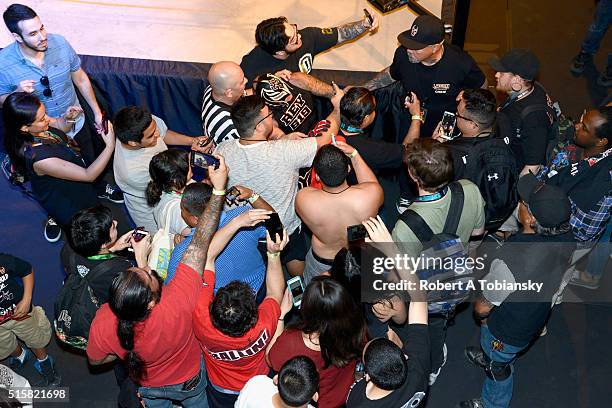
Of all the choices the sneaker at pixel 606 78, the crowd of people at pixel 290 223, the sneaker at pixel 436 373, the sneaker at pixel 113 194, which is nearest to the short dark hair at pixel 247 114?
the crowd of people at pixel 290 223

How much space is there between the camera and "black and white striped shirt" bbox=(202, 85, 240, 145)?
13.1 feet

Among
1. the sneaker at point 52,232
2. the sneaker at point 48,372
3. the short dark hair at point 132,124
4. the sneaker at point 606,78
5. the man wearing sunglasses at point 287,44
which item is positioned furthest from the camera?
the sneaker at point 606,78

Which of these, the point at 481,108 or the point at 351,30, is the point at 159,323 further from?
the point at 351,30

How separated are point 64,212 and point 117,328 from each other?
1.58 metres

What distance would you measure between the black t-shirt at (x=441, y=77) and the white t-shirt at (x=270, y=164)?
125 centimetres

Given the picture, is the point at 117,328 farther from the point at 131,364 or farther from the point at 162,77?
the point at 162,77

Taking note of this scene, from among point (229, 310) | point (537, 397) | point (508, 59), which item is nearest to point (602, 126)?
point (508, 59)

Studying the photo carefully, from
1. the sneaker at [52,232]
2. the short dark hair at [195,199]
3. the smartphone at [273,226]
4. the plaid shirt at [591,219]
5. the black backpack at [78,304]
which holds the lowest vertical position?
the sneaker at [52,232]

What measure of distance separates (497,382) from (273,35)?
2758 millimetres

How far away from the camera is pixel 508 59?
405 centimetres

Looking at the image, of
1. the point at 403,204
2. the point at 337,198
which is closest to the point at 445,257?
the point at 337,198

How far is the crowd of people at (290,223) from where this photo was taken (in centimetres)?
269

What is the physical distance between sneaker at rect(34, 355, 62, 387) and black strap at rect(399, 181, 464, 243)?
2.49 meters

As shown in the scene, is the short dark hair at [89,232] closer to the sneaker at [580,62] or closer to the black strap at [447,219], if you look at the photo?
the black strap at [447,219]
